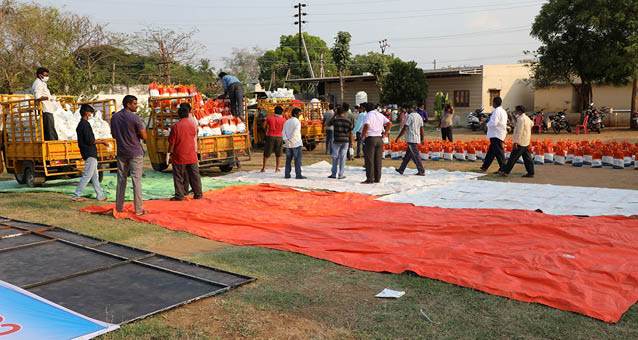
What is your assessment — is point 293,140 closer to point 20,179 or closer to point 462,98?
point 20,179

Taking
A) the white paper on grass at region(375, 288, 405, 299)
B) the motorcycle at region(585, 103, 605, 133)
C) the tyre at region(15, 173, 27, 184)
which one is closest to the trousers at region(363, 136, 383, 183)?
the white paper on grass at region(375, 288, 405, 299)

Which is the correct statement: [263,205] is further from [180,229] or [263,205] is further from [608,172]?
[608,172]

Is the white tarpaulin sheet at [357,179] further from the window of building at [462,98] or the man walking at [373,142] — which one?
the window of building at [462,98]

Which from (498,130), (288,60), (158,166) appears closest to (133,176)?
(158,166)

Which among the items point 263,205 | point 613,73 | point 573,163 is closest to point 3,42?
point 263,205

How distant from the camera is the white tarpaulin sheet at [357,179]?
10.7 metres

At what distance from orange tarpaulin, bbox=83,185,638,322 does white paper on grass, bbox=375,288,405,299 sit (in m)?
0.51

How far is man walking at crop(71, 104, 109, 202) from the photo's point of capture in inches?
372

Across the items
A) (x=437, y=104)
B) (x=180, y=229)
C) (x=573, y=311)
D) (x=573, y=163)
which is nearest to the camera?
(x=573, y=311)

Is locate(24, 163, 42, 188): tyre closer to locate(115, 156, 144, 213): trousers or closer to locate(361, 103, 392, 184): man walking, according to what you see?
locate(115, 156, 144, 213): trousers

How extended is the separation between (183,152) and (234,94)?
479cm

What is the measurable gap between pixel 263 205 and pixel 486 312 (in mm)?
5415

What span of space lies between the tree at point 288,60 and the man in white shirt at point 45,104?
45290 millimetres

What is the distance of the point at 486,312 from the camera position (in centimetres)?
418
